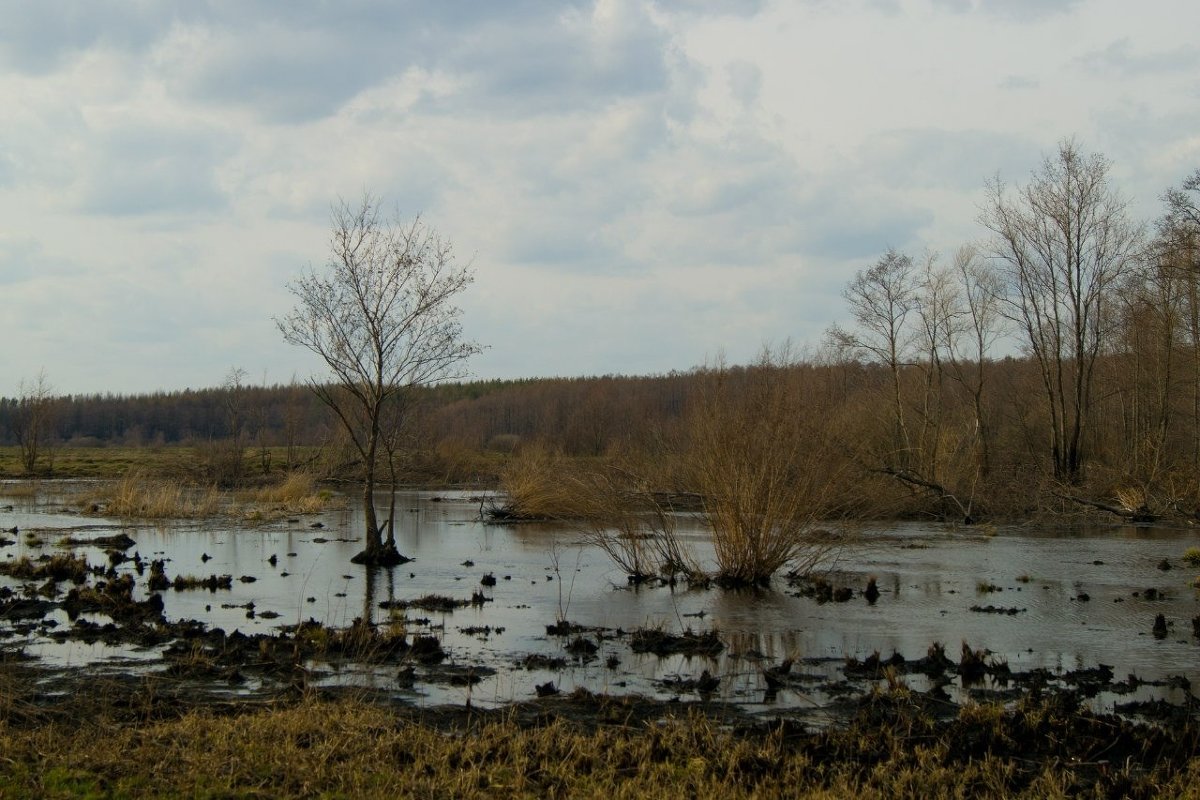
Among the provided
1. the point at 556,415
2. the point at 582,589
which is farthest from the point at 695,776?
the point at 556,415

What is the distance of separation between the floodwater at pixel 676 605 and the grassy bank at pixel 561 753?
1.35m

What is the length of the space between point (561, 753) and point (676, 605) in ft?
28.1

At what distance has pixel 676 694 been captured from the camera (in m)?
10.0

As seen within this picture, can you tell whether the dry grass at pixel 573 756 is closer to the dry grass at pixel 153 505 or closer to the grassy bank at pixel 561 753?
the grassy bank at pixel 561 753

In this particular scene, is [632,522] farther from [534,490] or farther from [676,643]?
[534,490]

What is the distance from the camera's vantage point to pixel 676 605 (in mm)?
16125

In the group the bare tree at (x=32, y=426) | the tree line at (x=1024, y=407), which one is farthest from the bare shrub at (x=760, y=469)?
the bare tree at (x=32, y=426)

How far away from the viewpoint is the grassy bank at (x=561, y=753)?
6922 mm

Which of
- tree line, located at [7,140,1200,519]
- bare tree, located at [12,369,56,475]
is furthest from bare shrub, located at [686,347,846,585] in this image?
bare tree, located at [12,369,56,475]

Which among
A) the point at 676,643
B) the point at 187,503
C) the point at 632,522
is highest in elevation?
the point at 632,522

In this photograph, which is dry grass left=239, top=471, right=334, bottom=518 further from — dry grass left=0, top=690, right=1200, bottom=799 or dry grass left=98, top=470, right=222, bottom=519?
dry grass left=0, top=690, right=1200, bottom=799

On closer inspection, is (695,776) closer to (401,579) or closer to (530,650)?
(530,650)

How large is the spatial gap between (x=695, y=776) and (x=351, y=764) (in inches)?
97.2

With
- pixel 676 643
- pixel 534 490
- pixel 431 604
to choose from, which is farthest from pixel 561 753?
pixel 534 490
